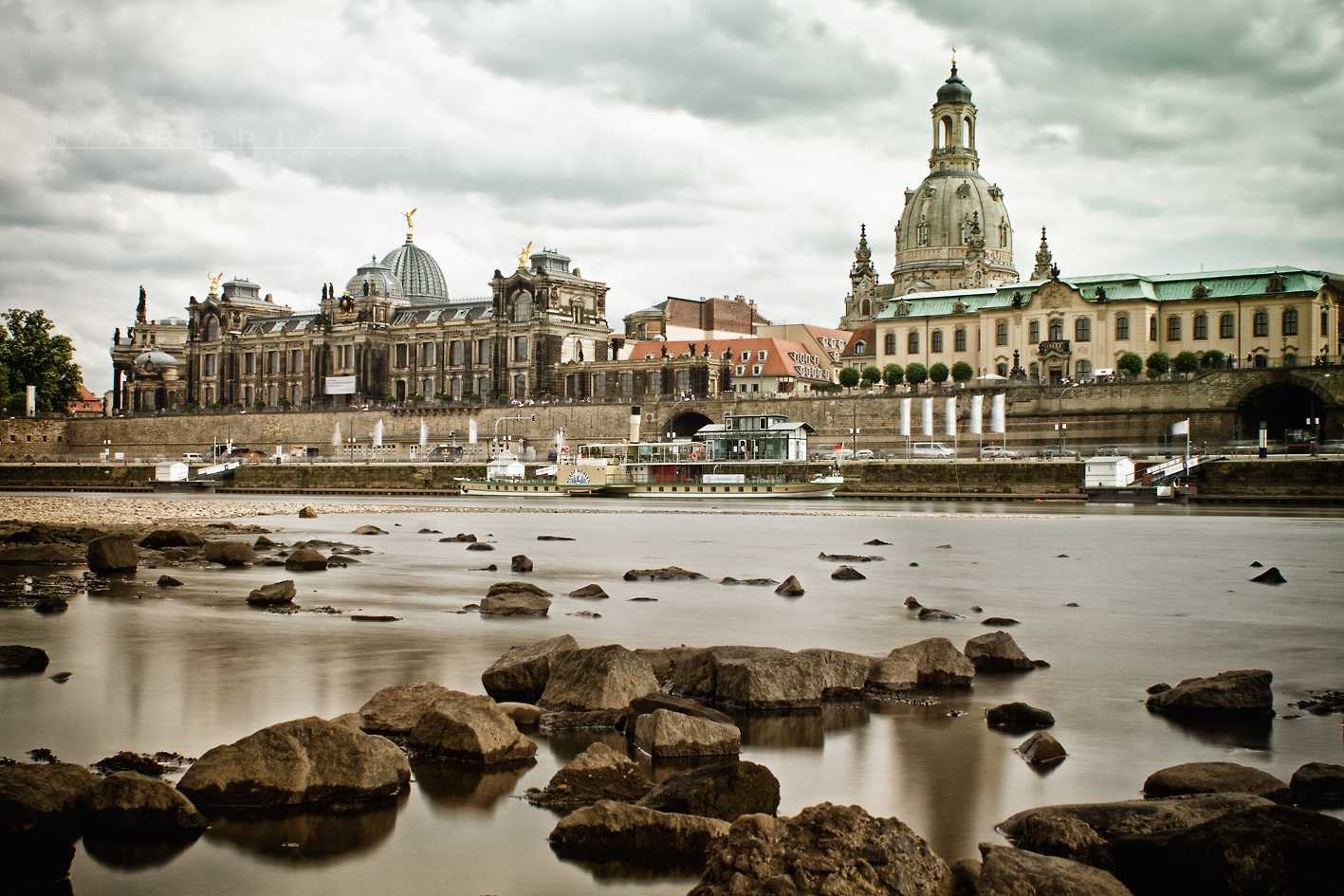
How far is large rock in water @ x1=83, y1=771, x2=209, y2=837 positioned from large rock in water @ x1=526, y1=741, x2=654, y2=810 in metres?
2.30

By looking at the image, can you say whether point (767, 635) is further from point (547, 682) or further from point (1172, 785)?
point (1172, 785)

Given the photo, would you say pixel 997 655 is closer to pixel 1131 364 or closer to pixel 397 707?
pixel 397 707

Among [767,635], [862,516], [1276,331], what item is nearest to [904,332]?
[1276,331]

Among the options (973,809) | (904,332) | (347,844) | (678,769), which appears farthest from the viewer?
(904,332)

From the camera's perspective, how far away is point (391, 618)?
1594cm

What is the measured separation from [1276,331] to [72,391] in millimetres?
111678

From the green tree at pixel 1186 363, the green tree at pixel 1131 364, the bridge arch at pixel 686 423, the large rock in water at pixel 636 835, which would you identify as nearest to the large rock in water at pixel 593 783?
the large rock in water at pixel 636 835

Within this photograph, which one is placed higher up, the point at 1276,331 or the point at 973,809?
the point at 1276,331

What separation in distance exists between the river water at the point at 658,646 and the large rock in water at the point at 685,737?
1.16 ft

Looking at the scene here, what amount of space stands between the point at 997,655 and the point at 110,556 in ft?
53.3

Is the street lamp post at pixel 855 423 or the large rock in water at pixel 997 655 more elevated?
the street lamp post at pixel 855 423

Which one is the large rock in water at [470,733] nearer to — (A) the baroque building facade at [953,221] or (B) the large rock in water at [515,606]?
(B) the large rock in water at [515,606]

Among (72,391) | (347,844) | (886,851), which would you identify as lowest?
(347,844)

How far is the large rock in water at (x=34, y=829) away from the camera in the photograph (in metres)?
6.46
